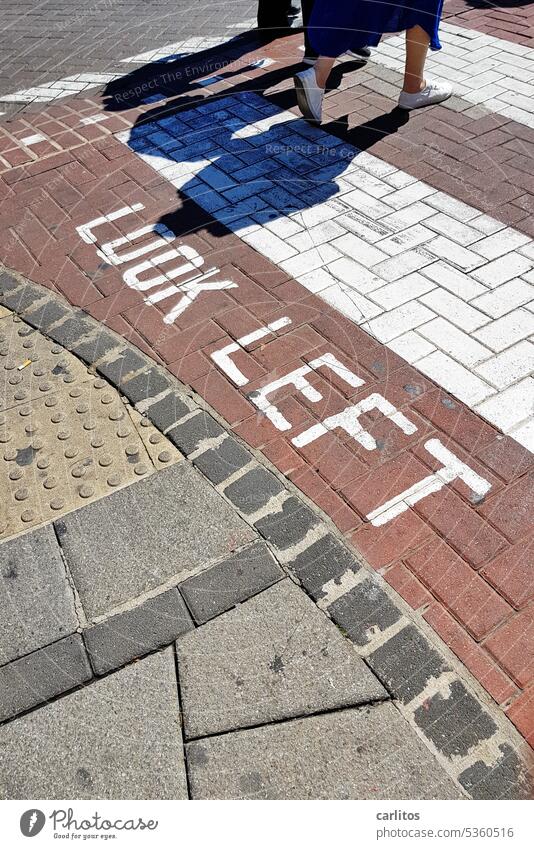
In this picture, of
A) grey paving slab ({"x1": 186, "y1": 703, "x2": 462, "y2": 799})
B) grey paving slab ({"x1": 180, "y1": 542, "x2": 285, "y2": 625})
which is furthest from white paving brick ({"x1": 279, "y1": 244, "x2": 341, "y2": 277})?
grey paving slab ({"x1": 186, "y1": 703, "x2": 462, "y2": 799})

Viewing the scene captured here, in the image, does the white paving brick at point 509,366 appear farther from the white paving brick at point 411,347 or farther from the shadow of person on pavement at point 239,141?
the shadow of person on pavement at point 239,141

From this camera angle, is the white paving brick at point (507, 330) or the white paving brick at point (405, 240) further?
the white paving brick at point (405, 240)

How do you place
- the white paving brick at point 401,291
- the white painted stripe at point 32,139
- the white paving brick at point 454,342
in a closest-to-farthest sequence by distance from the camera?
the white paving brick at point 454,342, the white paving brick at point 401,291, the white painted stripe at point 32,139

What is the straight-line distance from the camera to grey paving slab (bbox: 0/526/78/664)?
2.89m

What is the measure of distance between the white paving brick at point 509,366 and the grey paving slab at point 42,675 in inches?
94.7

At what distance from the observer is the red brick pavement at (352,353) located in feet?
9.69

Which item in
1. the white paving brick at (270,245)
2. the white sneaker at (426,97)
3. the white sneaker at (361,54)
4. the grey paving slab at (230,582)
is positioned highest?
the white sneaker at (361,54)

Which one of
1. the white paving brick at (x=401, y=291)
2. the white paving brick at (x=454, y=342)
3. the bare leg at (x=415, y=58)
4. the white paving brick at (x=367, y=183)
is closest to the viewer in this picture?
the white paving brick at (x=454, y=342)

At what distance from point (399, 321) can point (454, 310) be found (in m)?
0.34

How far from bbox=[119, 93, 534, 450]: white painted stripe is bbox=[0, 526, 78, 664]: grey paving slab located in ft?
6.92

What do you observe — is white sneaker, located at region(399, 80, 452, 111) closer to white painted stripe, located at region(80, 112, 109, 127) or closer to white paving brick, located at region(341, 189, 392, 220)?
white paving brick, located at region(341, 189, 392, 220)

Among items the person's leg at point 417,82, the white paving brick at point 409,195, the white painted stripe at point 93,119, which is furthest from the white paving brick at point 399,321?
the white painted stripe at point 93,119

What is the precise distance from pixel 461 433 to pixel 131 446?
1.61 m

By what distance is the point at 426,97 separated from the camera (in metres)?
6.22
